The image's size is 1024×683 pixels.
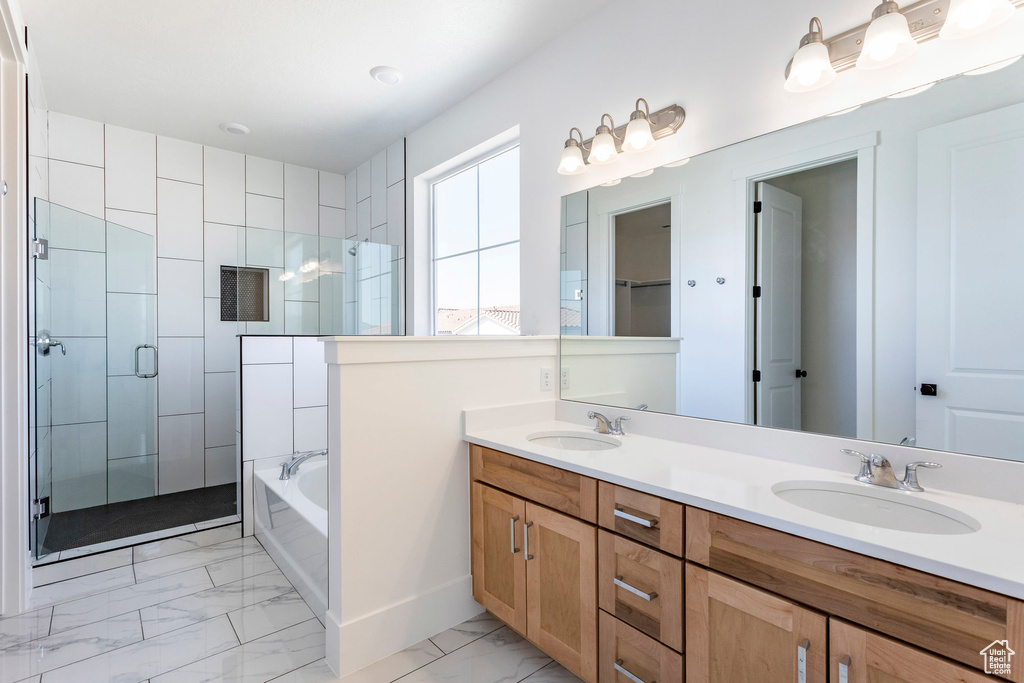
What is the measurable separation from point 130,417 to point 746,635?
333 cm

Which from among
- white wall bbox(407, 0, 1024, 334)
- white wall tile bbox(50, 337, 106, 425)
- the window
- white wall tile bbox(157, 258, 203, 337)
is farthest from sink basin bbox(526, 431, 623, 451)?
white wall tile bbox(157, 258, 203, 337)

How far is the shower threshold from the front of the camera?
8.17ft

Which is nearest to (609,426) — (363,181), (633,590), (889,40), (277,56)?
(633,590)

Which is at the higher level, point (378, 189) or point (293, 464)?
point (378, 189)

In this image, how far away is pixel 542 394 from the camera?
221 cm

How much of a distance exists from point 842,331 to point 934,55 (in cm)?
74

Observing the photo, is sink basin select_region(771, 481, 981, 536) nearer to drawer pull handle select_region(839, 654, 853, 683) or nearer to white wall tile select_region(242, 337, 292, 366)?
drawer pull handle select_region(839, 654, 853, 683)

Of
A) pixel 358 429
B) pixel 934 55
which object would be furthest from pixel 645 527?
pixel 934 55

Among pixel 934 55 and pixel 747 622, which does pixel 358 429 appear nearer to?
pixel 747 622

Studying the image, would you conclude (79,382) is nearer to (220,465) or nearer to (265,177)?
(220,465)

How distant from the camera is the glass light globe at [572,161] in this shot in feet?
6.89

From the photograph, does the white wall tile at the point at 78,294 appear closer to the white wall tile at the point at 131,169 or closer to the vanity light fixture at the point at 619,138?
the white wall tile at the point at 131,169

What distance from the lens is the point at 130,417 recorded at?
2.93m
